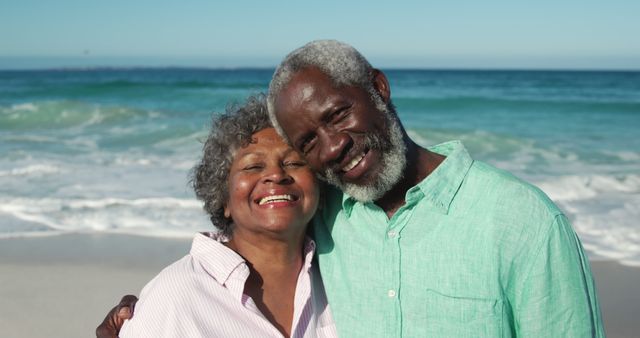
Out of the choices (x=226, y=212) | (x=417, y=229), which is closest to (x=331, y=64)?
(x=417, y=229)

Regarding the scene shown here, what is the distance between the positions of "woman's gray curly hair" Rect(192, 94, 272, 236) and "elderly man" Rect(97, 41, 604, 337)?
20 centimetres

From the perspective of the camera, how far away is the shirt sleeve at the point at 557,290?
2463 mm

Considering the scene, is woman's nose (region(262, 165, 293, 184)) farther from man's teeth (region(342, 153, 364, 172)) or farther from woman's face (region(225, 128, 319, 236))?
man's teeth (region(342, 153, 364, 172))

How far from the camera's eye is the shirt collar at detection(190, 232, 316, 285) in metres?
2.89

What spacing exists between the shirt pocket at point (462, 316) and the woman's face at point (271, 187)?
673 millimetres

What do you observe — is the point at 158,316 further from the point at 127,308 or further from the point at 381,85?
the point at 381,85

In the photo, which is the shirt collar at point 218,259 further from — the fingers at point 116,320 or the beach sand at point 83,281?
the beach sand at point 83,281

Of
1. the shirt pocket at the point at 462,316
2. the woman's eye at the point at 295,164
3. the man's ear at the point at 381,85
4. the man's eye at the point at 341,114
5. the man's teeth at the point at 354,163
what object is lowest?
the shirt pocket at the point at 462,316

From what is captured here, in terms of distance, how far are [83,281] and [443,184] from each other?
4.26 m

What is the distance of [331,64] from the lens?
2.77m

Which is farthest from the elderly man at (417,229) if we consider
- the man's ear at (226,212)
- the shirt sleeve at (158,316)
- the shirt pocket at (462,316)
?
the shirt sleeve at (158,316)

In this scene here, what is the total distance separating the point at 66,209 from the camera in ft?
28.3

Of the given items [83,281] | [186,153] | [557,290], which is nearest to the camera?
[557,290]

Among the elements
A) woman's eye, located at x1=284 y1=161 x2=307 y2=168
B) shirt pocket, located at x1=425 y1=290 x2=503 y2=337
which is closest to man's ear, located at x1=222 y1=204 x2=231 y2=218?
woman's eye, located at x1=284 y1=161 x2=307 y2=168
